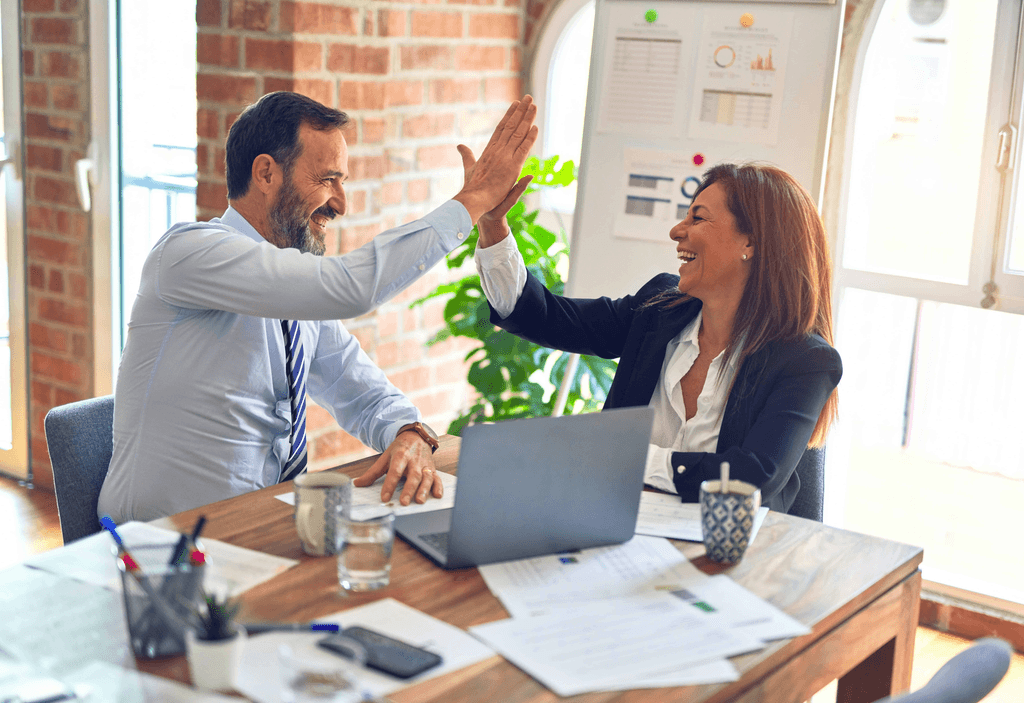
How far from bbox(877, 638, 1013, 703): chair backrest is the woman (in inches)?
29.7

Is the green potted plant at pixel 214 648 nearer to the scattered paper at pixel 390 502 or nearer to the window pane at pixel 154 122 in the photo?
the scattered paper at pixel 390 502

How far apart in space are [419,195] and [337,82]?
487 mm

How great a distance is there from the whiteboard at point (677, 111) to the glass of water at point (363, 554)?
156 centimetres

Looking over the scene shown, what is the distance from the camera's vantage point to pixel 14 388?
3.60 metres

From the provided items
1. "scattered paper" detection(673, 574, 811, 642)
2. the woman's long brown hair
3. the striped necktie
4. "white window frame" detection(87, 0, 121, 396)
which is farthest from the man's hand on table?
"white window frame" detection(87, 0, 121, 396)

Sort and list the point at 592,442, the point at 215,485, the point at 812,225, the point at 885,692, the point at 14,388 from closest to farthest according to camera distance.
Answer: the point at 592,442, the point at 885,692, the point at 215,485, the point at 812,225, the point at 14,388

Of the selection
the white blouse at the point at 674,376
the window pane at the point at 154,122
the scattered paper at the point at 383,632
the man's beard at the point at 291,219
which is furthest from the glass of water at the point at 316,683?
the window pane at the point at 154,122

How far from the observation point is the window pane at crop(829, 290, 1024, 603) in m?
2.83

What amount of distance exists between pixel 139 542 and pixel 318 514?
0.24 meters

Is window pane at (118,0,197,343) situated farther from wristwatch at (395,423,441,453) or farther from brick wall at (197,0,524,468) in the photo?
wristwatch at (395,423,441,453)

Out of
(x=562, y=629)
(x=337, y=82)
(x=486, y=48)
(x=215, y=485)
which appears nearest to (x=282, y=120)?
(x=215, y=485)

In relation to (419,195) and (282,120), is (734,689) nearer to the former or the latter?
(282,120)

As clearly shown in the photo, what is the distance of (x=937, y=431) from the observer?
296cm

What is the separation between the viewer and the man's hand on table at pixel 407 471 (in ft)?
5.23
